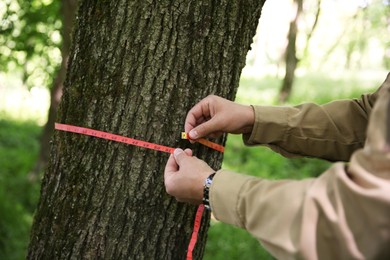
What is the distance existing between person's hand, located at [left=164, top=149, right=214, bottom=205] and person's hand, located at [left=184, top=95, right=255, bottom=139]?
7.1 inches

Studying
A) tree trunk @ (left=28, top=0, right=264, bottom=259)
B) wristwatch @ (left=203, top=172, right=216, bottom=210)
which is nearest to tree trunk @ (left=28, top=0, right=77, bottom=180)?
tree trunk @ (left=28, top=0, right=264, bottom=259)

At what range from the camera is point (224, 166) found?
31.4 ft

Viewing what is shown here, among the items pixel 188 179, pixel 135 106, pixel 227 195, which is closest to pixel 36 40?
pixel 135 106

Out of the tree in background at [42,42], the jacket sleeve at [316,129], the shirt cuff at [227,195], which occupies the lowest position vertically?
the shirt cuff at [227,195]

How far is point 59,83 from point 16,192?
1.94 m

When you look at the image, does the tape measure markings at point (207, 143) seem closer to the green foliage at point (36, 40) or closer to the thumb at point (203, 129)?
the thumb at point (203, 129)

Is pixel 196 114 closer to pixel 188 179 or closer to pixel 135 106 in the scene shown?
pixel 135 106

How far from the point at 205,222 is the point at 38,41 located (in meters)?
6.06

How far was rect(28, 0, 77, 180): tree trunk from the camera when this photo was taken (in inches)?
280

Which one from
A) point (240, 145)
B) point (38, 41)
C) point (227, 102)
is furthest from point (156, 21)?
point (240, 145)

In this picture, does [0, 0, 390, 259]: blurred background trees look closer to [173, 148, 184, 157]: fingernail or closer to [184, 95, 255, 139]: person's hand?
[184, 95, 255, 139]: person's hand

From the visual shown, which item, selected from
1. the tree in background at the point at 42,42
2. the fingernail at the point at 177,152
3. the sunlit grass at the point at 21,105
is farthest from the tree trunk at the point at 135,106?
the sunlit grass at the point at 21,105

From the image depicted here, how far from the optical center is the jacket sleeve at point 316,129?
85.2 inches

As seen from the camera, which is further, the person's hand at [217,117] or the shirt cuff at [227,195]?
the person's hand at [217,117]
